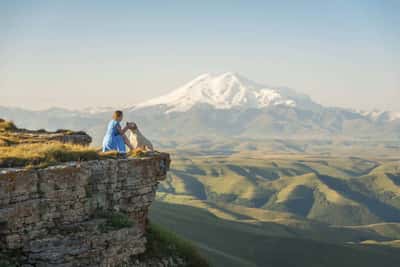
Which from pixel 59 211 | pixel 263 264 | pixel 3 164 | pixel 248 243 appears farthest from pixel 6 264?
pixel 248 243

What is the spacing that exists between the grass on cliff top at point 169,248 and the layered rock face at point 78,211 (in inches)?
26.7

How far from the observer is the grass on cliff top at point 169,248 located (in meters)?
18.1

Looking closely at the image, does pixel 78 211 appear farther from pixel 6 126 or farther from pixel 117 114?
pixel 6 126

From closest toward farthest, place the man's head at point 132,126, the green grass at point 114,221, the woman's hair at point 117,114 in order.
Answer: the green grass at point 114,221, the woman's hair at point 117,114, the man's head at point 132,126

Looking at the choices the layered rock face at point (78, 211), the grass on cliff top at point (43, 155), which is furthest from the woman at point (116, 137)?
the layered rock face at point (78, 211)

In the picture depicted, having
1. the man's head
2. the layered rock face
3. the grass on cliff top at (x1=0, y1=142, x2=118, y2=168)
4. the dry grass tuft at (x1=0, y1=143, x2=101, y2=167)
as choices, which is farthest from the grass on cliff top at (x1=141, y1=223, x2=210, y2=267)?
the man's head

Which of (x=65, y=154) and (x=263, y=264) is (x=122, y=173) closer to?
(x=65, y=154)

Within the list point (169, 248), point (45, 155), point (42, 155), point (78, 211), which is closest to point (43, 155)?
point (42, 155)

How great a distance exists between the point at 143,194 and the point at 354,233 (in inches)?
6556

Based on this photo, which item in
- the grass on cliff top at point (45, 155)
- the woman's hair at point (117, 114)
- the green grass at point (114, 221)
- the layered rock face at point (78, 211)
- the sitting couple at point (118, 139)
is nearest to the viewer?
the layered rock face at point (78, 211)

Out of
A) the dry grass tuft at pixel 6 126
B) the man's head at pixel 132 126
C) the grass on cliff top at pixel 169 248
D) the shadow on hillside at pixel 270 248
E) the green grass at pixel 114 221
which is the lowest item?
the shadow on hillside at pixel 270 248

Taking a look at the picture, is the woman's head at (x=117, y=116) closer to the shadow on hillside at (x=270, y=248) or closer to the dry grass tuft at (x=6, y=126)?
the dry grass tuft at (x=6, y=126)

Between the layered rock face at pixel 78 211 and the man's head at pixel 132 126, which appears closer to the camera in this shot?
the layered rock face at pixel 78 211

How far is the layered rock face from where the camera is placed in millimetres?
13906
